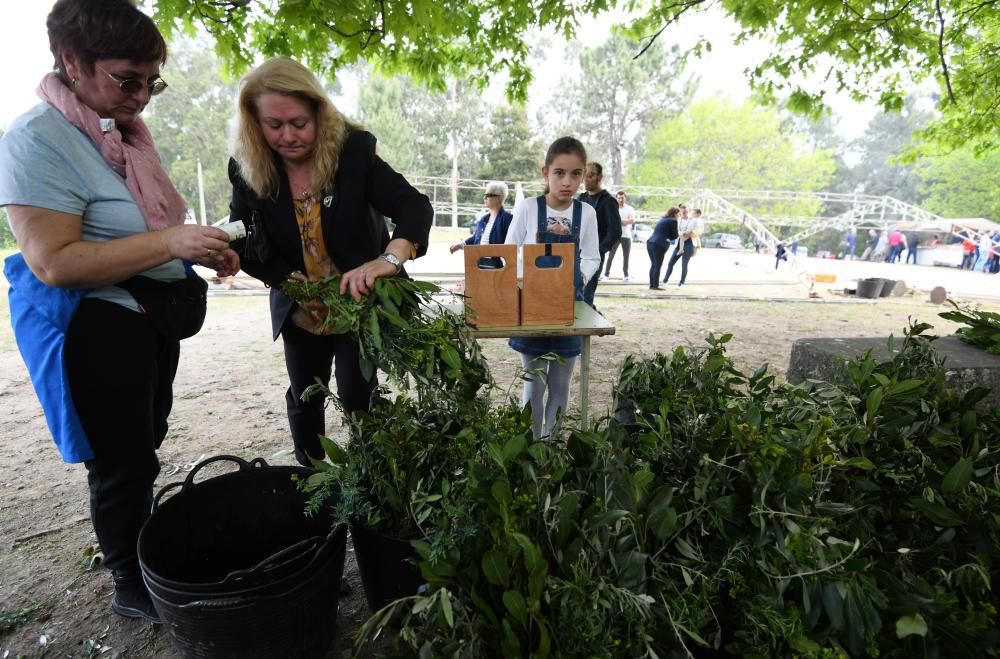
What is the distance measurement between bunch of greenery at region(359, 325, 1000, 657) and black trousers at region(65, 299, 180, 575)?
117cm

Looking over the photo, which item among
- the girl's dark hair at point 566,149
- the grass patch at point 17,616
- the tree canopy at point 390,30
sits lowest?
the grass patch at point 17,616

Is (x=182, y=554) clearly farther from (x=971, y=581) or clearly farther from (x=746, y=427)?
(x=971, y=581)

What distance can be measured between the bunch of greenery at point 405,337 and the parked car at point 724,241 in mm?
33286

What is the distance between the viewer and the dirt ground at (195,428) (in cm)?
194

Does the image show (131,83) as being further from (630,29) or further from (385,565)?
(630,29)

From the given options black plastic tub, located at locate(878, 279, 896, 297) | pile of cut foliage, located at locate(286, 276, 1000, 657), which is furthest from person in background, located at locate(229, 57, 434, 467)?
black plastic tub, located at locate(878, 279, 896, 297)

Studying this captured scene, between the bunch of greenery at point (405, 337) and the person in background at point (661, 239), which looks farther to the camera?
the person in background at point (661, 239)

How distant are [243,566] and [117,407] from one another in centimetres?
79

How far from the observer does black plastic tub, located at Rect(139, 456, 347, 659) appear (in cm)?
142

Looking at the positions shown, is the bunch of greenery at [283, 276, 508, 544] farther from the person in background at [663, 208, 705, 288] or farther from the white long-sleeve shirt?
the person in background at [663, 208, 705, 288]

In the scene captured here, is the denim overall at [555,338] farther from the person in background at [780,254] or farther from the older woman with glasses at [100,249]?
the person in background at [780,254]

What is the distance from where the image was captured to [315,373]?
2.19 m

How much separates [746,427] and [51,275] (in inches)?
73.3

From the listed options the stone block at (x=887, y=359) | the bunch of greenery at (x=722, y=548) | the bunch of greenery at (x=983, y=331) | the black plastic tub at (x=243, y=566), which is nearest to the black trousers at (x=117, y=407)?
the black plastic tub at (x=243, y=566)
